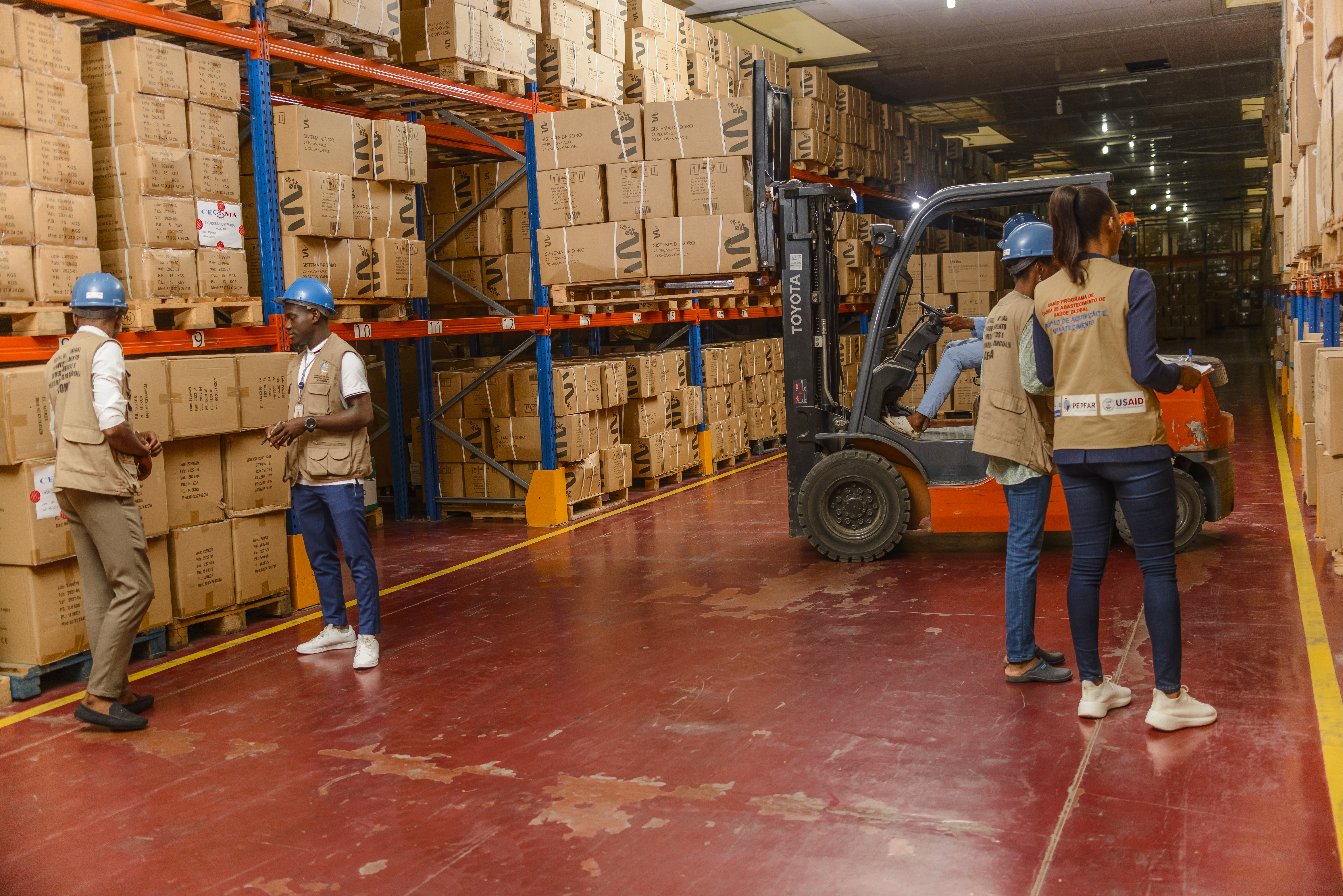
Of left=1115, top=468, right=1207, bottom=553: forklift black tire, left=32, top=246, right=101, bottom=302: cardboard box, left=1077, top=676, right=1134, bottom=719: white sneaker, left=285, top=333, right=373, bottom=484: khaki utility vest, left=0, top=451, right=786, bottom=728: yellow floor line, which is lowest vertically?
left=0, top=451, right=786, bottom=728: yellow floor line

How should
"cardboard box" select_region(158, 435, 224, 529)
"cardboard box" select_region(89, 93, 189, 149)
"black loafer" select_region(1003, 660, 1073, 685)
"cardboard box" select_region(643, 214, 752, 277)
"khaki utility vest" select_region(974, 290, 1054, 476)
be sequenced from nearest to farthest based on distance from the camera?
"khaki utility vest" select_region(974, 290, 1054, 476), "black loafer" select_region(1003, 660, 1073, 685), "cardboard box" select_region(89, 93, 189, 149), "cardboard box" select_region(158, 435, 224, 529), "cardboard box" select_region(643, 214, 752, 277)

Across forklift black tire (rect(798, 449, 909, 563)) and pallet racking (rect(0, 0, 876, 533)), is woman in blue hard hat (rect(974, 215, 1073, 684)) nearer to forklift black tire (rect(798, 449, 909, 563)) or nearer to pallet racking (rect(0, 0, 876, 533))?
forklift black tire (rect(798, 449, 909, 563))

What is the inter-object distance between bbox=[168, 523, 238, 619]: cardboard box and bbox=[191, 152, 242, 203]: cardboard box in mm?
1900

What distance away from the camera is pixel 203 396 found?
6254mm

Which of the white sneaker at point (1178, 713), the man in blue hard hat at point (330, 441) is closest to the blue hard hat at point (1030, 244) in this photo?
the white sneaker at point (1178, 713)

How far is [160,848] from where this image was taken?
12.5 feet

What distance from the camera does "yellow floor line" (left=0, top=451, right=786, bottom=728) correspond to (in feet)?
17.7

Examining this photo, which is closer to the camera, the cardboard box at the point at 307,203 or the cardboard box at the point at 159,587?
the cardboard box at the point at 159,587

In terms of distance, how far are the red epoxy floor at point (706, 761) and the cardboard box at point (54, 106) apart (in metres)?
2.82

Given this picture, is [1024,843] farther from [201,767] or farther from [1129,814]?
[201,767]

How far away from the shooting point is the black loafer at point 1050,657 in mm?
5098

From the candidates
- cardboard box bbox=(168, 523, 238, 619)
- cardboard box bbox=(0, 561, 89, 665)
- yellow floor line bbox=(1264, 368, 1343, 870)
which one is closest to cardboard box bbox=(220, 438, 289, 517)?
cardboard box bbox=(168, 523, 238, 619)

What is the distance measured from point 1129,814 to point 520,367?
744cm

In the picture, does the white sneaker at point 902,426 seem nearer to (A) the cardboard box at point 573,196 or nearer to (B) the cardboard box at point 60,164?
→ (A) the cardboard box at point 573,196
